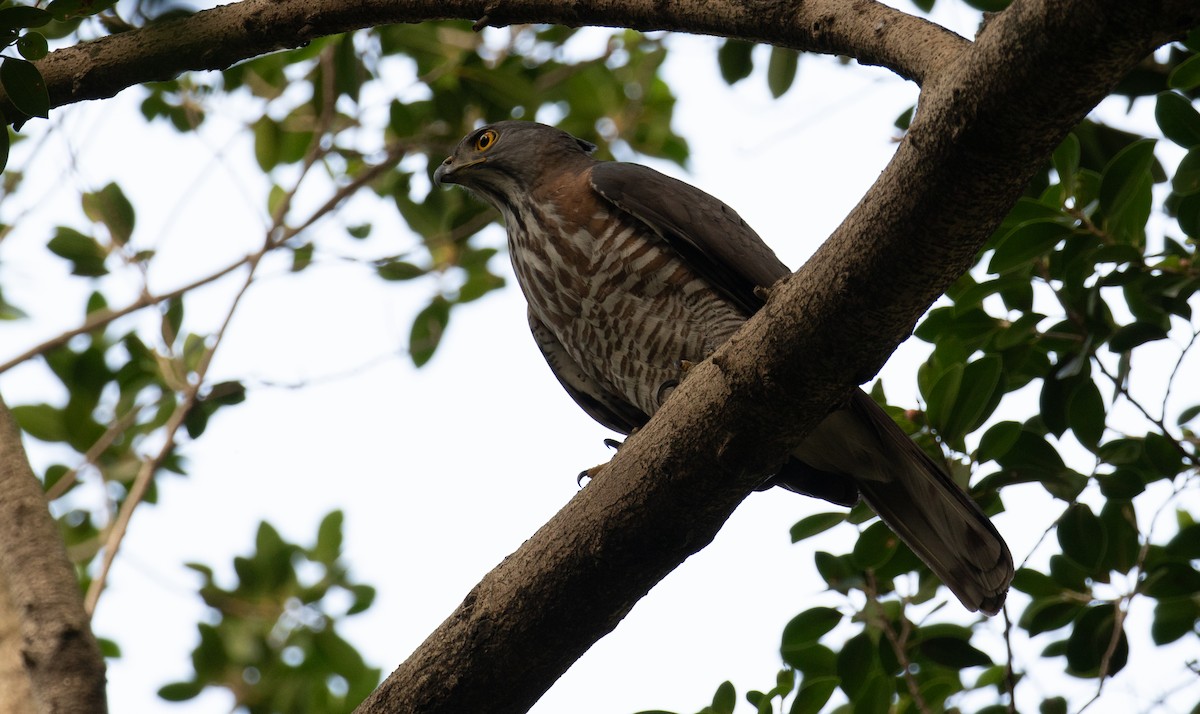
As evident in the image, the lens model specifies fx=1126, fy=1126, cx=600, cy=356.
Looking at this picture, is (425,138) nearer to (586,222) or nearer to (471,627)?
(586,222)

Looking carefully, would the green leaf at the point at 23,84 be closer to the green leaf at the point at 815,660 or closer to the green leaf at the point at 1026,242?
the green leaf at the point at 1026,242

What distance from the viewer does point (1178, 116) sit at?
3.31m

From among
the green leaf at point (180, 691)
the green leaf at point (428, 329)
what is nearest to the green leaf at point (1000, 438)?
the green leaf at point (428, 329)

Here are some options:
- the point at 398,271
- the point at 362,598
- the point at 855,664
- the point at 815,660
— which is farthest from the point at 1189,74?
the point at 362,598

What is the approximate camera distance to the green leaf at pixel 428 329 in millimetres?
6109

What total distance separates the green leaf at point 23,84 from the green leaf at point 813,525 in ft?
8.21

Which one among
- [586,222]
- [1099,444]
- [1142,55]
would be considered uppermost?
[586,222]

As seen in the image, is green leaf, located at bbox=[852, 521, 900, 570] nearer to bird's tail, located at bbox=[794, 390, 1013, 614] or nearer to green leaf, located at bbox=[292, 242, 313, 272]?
bird's tail, located at bbox=[794, 390, 1013, 614]

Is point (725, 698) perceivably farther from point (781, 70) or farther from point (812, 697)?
point (781, 70)

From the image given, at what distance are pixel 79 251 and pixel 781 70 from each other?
3354 millimetres

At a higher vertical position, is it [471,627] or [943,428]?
[471,627]

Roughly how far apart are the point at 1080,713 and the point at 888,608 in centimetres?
70

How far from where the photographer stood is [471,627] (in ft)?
9.41

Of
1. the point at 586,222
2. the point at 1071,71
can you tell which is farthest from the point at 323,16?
the point at 1071,71
